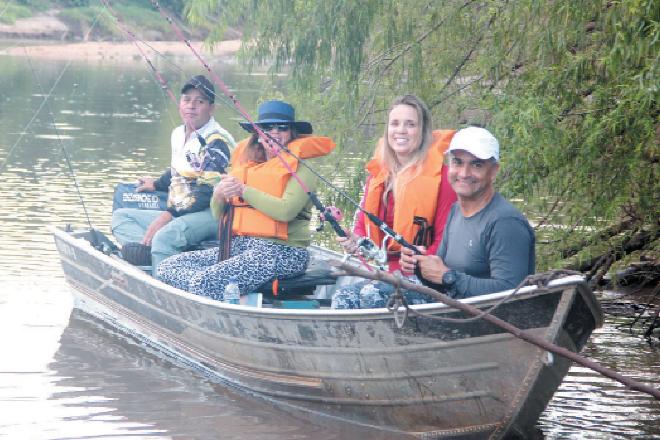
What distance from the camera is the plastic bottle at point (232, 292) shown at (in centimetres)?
716

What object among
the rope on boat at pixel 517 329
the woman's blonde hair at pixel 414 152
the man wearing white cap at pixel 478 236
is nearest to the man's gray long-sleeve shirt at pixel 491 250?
the man wearing white cap at pixel 478 236

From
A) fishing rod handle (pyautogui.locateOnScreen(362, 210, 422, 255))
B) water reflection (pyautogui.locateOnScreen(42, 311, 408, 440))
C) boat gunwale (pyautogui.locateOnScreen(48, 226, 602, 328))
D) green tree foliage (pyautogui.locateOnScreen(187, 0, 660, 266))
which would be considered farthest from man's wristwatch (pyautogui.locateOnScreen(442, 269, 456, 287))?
green tree foliage (pyautogui.locateOnScreen(187, 0, 660, 266))

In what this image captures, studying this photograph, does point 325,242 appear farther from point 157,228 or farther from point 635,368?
point 635,368

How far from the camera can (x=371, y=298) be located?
6.32 metres

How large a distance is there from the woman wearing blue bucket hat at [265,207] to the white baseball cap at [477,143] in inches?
56.6

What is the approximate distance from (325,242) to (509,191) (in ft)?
8.41

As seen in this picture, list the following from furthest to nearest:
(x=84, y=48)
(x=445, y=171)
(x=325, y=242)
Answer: (x=84, y=48)
(x=325, y=242)
(x=445, y=171)

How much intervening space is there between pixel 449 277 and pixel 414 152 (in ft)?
2.73

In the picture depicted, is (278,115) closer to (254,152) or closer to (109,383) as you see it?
(254,152)

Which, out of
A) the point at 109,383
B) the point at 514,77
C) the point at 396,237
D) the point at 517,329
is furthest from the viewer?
the point at 514,77

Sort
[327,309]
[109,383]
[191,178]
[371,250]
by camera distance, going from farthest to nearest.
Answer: [191,178]
[109,383]
[327,309]
[371,250]

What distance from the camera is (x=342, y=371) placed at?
20.6 ft

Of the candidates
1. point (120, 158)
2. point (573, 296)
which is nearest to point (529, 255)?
point (573, 296)

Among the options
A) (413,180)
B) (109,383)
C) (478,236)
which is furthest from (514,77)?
(109,383)
